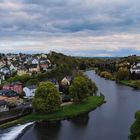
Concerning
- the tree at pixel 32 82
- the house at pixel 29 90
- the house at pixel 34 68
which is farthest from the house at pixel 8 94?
the house at pixel 34 68

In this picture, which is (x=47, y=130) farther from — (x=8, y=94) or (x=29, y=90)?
(x=29, y=90)

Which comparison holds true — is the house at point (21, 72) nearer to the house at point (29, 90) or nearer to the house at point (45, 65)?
the house at point (45, 65)

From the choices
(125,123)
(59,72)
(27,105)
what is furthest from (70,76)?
(125,123)

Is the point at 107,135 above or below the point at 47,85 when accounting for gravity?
below

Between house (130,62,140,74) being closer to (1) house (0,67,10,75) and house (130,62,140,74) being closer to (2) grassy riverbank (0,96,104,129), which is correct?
(1) house (0,67,10,75)

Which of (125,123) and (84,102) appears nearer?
(125,123)

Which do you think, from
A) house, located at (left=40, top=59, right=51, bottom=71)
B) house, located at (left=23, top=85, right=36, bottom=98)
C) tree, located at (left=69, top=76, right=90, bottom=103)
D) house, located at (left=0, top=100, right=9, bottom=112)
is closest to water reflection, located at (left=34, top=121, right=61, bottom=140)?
house, located at (left=0, top=100, right=9, bottom=112)

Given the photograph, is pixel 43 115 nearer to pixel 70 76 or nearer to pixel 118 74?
pixel 70 76
